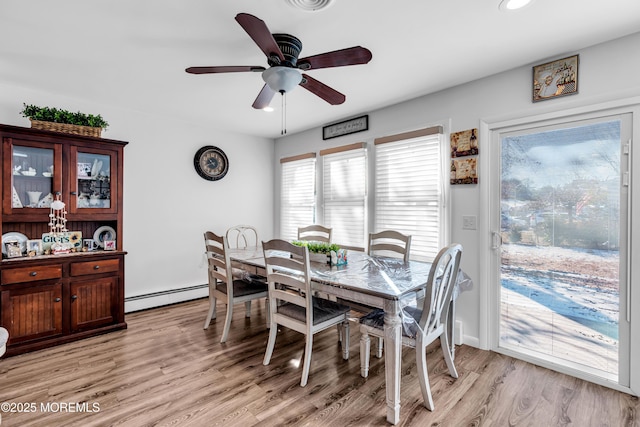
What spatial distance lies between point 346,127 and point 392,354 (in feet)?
9.51

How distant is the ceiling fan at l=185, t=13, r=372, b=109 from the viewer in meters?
1.68

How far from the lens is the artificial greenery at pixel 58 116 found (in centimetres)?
278

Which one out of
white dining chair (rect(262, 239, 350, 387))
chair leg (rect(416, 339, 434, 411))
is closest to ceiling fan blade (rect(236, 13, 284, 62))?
white dining chair (rect(262, 239, 350, 387))

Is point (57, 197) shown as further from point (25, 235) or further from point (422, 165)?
point (422, 165)

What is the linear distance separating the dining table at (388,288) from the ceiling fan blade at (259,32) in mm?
1462

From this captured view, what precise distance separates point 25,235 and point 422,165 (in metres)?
4.01

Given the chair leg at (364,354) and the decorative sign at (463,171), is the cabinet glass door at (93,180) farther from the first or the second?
the decorative sign at (463,171)

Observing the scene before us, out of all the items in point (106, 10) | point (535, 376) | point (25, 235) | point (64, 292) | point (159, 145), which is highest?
point (106, 10)

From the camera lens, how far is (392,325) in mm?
1760

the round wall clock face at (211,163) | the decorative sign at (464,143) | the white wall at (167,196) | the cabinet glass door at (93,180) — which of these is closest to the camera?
the decorative sign at (464,143)

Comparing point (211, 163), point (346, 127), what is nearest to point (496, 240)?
point (346, 127)

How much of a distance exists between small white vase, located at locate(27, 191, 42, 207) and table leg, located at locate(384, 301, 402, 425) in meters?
3.28

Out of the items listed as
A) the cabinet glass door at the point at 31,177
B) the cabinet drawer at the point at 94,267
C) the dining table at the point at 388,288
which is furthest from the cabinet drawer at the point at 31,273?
the dining table at the point at 388,288

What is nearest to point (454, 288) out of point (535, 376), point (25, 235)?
point (535, 376)
